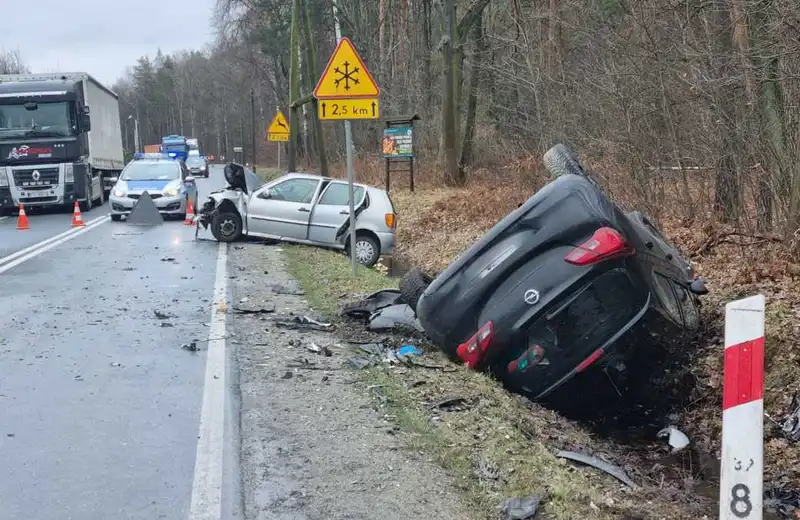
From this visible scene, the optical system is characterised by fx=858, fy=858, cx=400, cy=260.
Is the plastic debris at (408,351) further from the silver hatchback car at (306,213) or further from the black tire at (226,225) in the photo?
the black tire at (226,225)

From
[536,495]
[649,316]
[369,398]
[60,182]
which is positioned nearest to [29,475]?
[369,398]

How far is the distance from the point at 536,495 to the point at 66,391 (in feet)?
12.7

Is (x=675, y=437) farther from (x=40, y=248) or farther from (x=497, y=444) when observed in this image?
(x=40, y=248)

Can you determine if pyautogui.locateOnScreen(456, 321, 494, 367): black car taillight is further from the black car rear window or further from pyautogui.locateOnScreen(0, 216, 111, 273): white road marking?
pyautogui.locateOnScreen(0, 216, 111, 273): white road marking

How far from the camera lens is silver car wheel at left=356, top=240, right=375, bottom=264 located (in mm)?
16156

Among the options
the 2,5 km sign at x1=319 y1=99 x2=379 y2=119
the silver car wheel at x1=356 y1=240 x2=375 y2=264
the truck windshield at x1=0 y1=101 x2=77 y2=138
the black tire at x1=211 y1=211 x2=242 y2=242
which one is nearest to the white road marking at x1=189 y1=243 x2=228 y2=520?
the 2,5 km sign at x1=319 y1=99 x2=379 y2=119

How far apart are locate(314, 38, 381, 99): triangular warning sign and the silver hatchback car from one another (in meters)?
4.88

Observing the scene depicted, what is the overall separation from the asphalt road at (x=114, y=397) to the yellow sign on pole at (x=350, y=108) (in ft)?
9.04

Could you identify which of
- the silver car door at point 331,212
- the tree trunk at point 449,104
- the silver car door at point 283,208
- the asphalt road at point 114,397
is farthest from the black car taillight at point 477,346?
the tree trunk at point 449,104

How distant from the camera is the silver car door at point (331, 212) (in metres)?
16.3

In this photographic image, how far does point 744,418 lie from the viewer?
11.8 ft

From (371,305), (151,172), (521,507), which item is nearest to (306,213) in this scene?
(371,305)

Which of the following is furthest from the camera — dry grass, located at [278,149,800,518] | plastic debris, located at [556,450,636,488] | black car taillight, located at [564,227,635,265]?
black car taillight, located at [564,227,635,265]

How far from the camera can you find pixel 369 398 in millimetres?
6238
